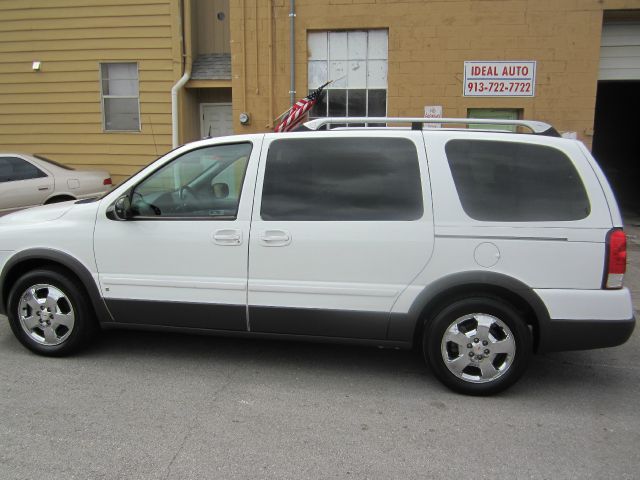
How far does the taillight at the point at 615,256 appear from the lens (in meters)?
3.55

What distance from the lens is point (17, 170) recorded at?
341 inches

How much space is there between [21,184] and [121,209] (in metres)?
5.49

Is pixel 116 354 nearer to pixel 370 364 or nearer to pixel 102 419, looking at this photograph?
pixel 102 419

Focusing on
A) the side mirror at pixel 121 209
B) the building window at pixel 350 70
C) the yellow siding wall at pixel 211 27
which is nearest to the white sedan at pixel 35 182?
the yellow siding wall at pixel 211 27

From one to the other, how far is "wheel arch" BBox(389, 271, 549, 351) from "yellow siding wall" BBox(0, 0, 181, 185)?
27.9ft

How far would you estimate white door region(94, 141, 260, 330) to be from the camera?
3984 millimetres

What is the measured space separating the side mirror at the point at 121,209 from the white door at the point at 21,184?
17.2 ft

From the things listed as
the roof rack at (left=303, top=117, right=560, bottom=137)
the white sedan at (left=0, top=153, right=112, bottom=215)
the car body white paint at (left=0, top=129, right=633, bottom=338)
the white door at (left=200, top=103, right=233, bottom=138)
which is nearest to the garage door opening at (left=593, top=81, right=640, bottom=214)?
the white door at (left=200, top=103, right=233, bottom=138)

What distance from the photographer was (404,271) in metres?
3.75

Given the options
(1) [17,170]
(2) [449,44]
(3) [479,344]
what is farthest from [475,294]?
(1) [17,170]

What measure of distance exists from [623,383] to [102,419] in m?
3.76

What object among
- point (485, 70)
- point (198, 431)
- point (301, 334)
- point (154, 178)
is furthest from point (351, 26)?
point (198, 431)

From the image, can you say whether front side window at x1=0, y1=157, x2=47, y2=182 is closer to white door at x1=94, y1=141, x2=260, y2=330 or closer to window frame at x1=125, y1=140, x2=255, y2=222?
white door at x1=94, y1=141, x2=260, y2=330

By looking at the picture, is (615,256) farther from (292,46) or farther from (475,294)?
(292,46)
